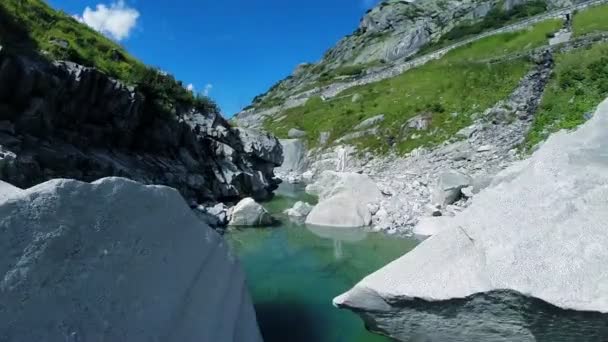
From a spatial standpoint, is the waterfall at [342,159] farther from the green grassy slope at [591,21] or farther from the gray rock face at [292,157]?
the green grassy slope at [591,21]

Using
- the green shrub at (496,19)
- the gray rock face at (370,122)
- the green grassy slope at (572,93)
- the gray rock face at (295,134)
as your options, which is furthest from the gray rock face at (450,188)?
the green shrub at (496,19)

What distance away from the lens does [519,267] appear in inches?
298

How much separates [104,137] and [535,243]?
904 inches

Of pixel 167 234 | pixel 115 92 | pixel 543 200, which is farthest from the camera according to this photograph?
pixel 115 92

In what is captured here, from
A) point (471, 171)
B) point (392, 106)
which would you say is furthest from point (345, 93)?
point (471, 171)

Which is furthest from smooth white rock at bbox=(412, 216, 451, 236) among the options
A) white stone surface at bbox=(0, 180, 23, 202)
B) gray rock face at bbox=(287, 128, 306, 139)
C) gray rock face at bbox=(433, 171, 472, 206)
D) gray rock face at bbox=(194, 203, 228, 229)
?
gray rock face at bbox=(287, 128, 306, 139)

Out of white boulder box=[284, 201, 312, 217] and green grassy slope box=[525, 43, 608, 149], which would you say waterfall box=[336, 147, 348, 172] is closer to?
white boulder box=[284, 201, 312, 217]

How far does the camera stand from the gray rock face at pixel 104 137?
703 inches

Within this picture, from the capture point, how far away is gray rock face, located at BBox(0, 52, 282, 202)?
58.5ft

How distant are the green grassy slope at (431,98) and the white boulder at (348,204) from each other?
1481cm

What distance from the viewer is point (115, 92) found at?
2405 centimetres

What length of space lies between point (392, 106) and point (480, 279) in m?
44.7

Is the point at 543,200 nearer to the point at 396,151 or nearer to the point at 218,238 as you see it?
the point at 218,238

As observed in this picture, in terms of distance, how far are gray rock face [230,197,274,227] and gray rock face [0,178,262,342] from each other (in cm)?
1632
